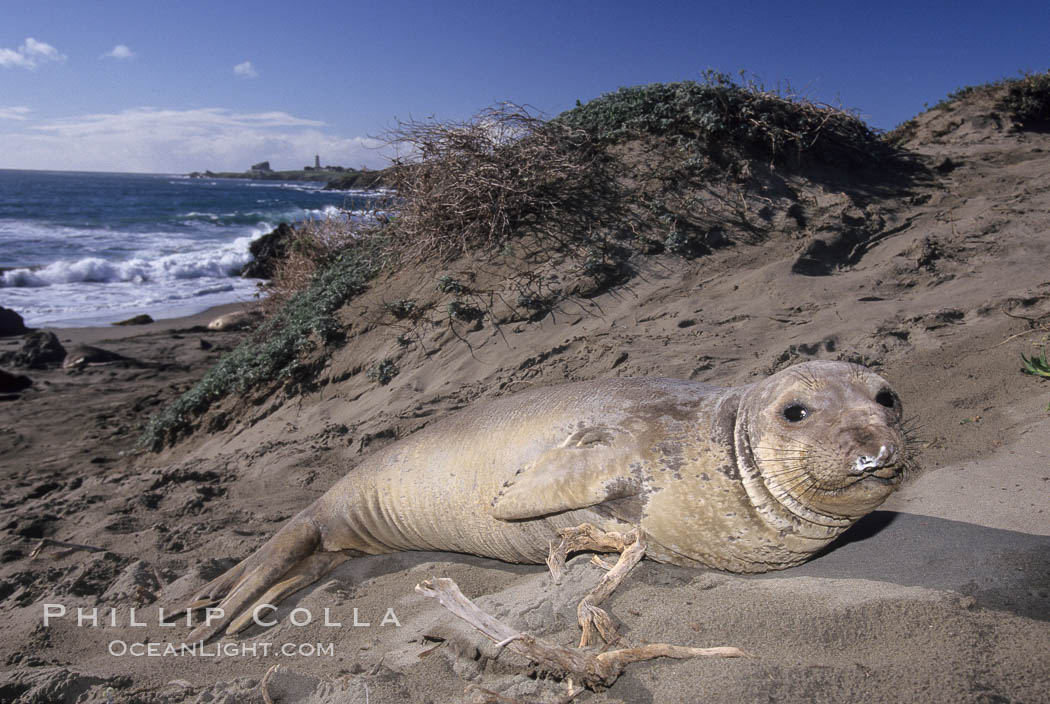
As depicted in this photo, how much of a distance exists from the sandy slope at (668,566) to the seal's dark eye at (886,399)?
63 cm

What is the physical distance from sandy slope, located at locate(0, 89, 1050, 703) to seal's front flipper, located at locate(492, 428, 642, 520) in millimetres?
343

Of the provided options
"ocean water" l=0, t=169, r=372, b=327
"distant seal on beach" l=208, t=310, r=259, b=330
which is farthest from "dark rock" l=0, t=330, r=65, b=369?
"ocean water" l=0, t=169, r=372, b=327

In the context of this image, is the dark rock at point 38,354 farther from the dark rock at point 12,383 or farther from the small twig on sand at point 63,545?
the small twig on sand at point 63,545

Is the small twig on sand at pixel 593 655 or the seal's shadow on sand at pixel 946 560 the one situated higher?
the seal's shadow on sand at pixel 946 560

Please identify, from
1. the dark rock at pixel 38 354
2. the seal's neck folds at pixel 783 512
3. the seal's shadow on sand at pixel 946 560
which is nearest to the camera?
the seal's shadow on sand at pixel 946 560

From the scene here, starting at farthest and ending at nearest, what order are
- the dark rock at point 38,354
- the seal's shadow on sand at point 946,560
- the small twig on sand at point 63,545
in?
the dark rock at point 38,354, the small twig on sand at point 63,545, the seal's shadow on sand at point 946,560

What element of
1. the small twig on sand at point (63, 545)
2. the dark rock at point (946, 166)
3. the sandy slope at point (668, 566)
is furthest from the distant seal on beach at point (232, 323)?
the dark rock at point (946, 166)

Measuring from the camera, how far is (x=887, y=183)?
23.4ft

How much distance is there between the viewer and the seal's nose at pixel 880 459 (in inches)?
83.7

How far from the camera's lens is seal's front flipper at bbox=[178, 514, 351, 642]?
3.27m

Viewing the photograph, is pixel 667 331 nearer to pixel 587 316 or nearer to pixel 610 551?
pixel 587 316

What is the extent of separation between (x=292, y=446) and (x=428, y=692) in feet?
10.8

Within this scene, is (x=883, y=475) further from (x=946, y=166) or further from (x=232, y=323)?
(x=232, y=323)

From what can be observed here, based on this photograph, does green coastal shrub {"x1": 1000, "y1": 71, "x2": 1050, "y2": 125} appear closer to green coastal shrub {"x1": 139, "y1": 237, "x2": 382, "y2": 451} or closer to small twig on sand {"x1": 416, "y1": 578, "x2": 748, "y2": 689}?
green coastal shrub {"x1": 139, "y1": 237, "x2": 382, "y2": 451}
